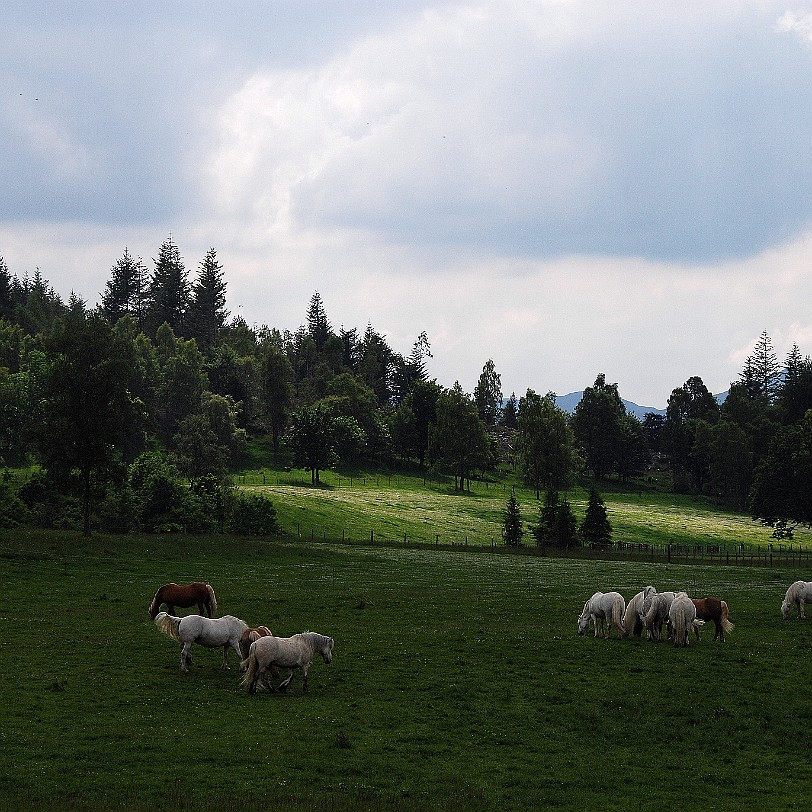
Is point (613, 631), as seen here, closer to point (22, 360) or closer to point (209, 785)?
point (209, 785)

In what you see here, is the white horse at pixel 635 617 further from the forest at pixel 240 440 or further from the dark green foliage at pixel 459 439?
the dark green foliage at pixel 459 439

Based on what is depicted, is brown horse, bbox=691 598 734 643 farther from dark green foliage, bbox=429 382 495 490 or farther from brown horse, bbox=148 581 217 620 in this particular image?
dark green foliage, bbox=429 382 495 490

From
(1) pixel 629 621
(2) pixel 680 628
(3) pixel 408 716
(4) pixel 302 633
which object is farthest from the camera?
(1) pixel 629 621

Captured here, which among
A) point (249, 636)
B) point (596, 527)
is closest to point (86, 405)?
point (249, 636)

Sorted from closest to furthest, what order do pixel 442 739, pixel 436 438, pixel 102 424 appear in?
pixel 442 739 → pixel 102 424 → pixel 436 438

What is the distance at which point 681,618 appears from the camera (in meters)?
32.1

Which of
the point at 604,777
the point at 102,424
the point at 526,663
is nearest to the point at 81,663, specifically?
the point at 526,663

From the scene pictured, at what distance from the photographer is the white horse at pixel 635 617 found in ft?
109

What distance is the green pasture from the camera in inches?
735

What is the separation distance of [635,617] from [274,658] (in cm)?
1436

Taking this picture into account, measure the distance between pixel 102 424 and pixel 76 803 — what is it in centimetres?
5211

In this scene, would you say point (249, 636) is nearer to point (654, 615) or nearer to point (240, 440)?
point (654, 615)

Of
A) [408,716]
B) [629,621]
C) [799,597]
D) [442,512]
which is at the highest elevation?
[799,597]

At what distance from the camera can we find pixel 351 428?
172 m
